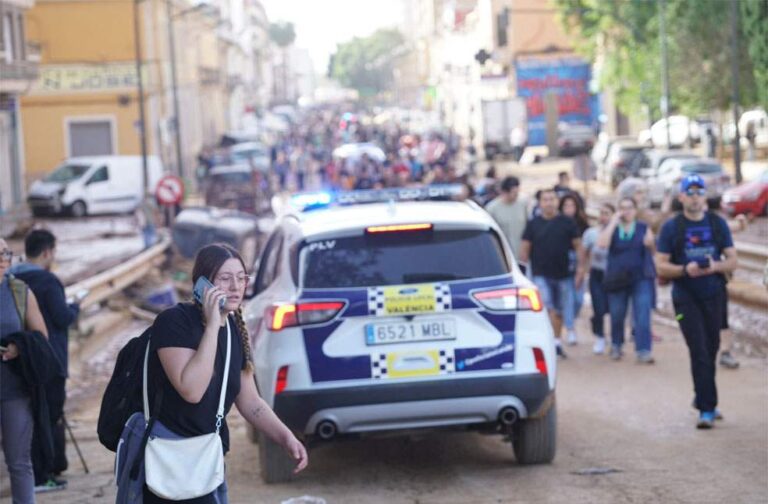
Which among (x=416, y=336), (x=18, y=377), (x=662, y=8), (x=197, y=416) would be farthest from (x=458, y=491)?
(x=662, y=8)

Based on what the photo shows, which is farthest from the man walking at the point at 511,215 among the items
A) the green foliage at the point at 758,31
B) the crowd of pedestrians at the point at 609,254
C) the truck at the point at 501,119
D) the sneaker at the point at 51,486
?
the truck at the point at 501,119

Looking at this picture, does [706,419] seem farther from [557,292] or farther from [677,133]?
[677,133]

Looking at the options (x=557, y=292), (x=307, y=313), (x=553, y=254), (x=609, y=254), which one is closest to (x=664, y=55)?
(x=557, y=292)

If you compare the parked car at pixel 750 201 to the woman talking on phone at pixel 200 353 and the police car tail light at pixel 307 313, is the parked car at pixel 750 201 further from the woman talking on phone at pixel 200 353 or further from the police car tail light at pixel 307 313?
the woman talking on phone at pixel 200 353

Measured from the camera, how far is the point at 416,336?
8.48 meters

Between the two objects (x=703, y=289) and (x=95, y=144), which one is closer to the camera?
(x=703, y=289)

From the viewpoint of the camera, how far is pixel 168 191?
33.8 metres

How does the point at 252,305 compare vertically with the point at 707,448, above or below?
above

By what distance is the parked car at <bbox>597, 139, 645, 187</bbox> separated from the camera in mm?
46244

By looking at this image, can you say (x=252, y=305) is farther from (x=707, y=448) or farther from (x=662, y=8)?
(x=662, y=8)

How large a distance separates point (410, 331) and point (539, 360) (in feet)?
2.53

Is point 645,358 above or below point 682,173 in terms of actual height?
below

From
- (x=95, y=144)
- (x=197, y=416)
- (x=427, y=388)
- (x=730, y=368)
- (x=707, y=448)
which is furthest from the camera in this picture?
(x=95, y=144)

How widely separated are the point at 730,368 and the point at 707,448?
386 cm
